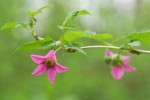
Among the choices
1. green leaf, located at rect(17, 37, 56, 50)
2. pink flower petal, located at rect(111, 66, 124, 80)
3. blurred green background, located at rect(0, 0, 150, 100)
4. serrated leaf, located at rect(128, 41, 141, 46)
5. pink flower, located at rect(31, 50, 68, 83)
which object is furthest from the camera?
blurred green background, located at rect(0, 0, 150, 100)

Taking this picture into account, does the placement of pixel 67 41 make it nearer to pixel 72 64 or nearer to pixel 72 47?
pixel 72 47

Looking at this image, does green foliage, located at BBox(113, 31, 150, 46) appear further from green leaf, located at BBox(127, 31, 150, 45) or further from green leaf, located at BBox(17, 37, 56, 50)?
green leaf, located at BBox(17, 37, 56, 50)

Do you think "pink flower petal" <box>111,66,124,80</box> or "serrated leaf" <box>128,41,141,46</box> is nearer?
"serrated leaf" <box>128,41,141,46</box>

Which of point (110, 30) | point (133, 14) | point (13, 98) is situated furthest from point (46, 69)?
point (133, 14)

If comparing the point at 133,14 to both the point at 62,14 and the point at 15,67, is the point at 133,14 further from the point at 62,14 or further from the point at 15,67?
the point at 15,67

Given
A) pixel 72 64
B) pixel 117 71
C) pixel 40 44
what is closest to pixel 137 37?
pixel 40 44

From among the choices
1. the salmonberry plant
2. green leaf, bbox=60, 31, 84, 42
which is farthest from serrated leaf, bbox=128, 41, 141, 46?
green leaf, bbox=60, 31, 84, 42

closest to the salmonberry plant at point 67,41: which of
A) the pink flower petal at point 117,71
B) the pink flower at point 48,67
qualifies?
the pink flower at point 48,67

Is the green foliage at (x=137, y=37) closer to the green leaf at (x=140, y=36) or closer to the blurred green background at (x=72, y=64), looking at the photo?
the green leaf at (x=140, y=36)
